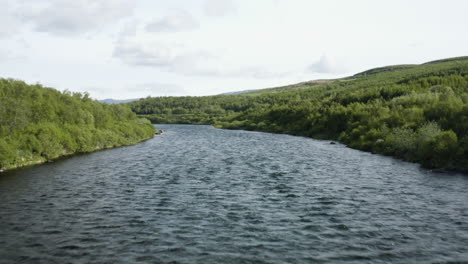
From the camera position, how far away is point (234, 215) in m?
25.6

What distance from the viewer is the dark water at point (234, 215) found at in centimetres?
1885

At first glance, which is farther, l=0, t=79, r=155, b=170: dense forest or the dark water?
l=0, t=79, r=155, b=170: dense forest

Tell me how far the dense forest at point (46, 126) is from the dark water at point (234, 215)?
6187mm

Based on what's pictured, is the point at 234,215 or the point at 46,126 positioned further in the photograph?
the point at 46,126

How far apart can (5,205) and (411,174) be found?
41.0 meters

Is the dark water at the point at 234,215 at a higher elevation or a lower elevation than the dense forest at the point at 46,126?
lower

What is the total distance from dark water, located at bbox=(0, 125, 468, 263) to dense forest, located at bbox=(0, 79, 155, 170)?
6187 mm

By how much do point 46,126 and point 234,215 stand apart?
43032mm

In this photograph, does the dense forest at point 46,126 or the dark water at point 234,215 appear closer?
the dark water at point 234,215

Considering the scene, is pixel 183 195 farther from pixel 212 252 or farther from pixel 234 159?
pixel 234 159

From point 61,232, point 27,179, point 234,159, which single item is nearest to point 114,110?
point 234,159

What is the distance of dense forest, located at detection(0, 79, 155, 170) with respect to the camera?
1879 inches

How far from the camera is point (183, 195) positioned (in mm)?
31734

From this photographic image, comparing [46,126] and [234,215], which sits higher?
[46,126]
